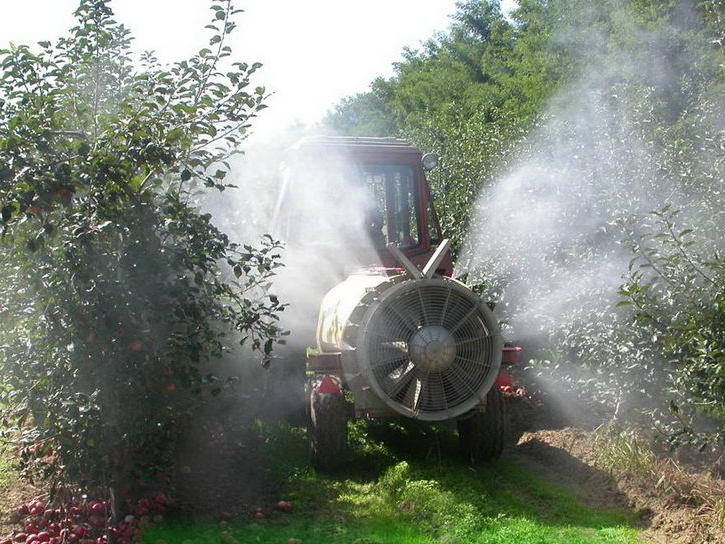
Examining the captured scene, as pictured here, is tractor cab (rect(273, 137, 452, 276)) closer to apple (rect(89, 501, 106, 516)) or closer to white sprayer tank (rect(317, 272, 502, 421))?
white sprayer tank (rect(317, 272, 502, 421))

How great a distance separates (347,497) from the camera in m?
5.77

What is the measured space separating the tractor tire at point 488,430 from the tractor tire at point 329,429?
3.09 feet

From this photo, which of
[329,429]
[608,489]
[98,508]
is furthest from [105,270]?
[608,489]

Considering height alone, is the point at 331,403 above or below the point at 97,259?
below

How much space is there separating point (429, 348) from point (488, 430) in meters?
0.95

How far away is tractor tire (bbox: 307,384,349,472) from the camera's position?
6164 millimetres

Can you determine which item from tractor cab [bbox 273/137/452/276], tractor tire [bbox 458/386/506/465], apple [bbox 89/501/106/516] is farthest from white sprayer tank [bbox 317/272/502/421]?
apple [bbox 89/501/106/516]

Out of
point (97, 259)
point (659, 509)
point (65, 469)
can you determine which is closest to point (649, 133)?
point (659, 509)

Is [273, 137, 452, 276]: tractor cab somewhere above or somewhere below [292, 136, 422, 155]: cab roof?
below

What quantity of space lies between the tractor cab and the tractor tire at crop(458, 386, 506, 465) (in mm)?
1489

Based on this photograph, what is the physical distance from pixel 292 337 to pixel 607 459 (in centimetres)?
305

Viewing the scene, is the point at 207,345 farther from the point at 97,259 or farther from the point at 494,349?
the point at 494,349

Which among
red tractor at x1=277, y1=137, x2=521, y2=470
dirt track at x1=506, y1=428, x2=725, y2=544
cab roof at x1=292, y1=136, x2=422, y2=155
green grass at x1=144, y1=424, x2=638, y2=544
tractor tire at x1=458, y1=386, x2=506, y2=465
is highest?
cab roof at x1=292, y1=136, x2=422, y2=155

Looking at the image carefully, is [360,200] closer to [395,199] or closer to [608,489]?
[395,199]
